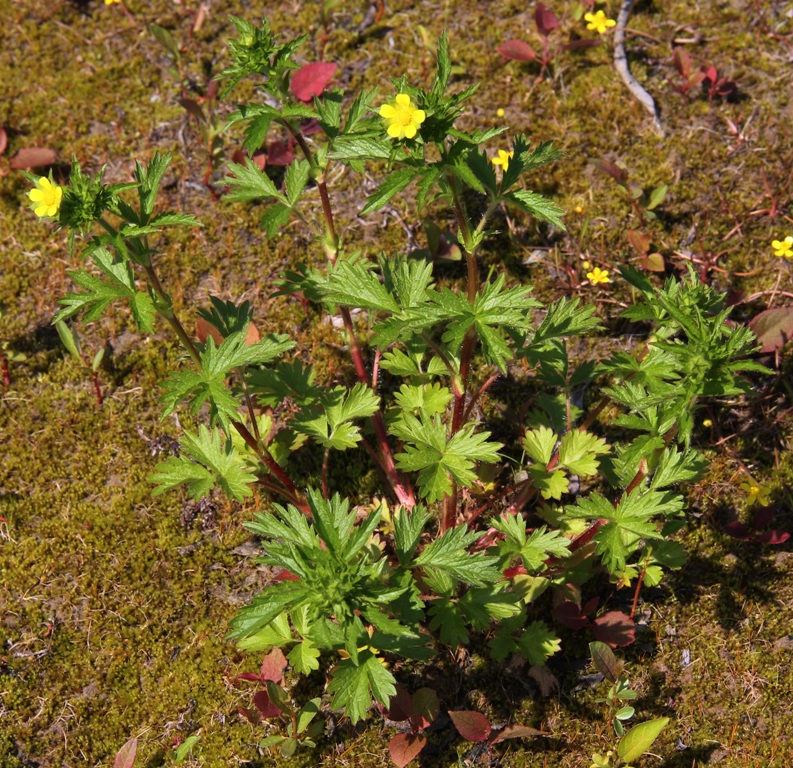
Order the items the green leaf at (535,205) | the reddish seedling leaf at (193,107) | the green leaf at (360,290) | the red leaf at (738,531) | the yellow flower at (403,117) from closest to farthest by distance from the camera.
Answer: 1. the yellow flower at (403,117)
2. the green leaf at (535,205)
3. the green leaf at (360,290)
4. the red leaf at (738,531)
5. the reddish seedling leaf at (193,107)

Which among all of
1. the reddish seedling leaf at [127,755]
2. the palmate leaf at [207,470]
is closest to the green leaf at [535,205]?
the palmate leaf at [207,470]

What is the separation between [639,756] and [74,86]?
18.3 feet

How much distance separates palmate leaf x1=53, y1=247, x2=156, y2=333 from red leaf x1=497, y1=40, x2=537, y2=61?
3.30 metres

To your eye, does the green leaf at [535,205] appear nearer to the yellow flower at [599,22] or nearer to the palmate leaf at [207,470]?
the palmate leaf at [207,470]

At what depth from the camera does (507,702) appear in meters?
3.82

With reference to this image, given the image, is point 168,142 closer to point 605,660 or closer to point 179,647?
point 179,647

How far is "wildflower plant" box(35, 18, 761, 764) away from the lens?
2973mm

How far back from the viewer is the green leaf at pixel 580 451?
3.85 metres

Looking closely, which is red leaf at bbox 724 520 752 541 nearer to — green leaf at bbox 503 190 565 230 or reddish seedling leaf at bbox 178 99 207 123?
green leaf at bbox 503 190 565 230

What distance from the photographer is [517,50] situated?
17.6ft

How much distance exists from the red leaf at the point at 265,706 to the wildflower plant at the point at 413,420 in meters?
0.04

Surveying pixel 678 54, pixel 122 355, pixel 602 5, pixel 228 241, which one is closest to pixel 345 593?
pixel 122 355

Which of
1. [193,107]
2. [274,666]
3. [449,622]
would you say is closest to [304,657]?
[274,666]

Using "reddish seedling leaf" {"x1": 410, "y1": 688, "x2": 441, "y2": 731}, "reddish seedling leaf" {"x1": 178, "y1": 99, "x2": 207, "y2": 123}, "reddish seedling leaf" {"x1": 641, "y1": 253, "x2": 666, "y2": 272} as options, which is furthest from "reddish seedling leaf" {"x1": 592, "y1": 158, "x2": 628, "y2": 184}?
"reddish seedling leaf" {"x1": 410, "y1": 688, "x2": 441, "y2": 731}
